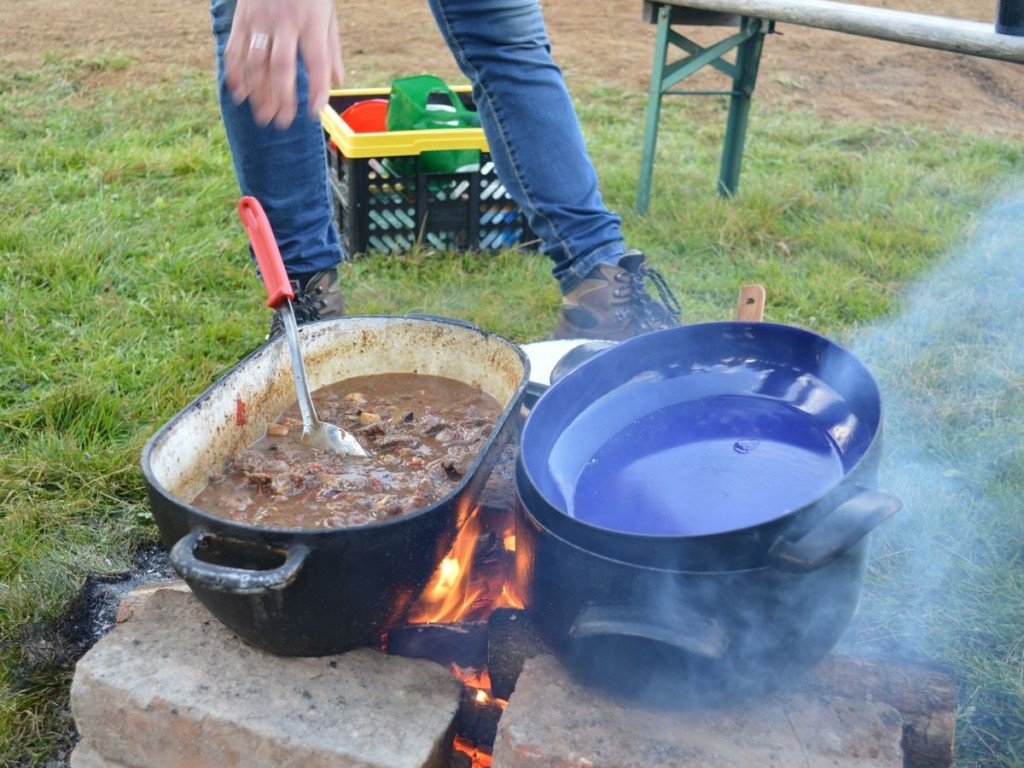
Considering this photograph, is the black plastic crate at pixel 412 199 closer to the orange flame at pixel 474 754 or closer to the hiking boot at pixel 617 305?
the hiking boot at pixel 617 305

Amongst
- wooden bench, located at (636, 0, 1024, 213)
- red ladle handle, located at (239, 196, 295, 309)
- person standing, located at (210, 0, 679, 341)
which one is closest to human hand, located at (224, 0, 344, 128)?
red ladle handle, located at (239, 196, 295, 309)

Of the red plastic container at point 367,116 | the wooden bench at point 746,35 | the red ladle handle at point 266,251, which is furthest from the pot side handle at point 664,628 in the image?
the red plastic container at point 367,116

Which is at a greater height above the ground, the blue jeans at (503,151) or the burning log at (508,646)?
the blue jeans at (503,151)

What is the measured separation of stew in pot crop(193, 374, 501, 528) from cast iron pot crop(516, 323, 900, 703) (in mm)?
261

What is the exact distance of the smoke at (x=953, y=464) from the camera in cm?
200

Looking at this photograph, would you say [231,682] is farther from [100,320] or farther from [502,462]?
[100,320]

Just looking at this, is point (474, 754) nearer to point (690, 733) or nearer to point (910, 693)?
point (690, 733)

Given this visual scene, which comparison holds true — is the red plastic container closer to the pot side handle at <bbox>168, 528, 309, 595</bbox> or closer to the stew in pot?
the stew in pot

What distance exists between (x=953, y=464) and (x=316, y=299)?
1.67m

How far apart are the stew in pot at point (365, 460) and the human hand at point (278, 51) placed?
2.13ft

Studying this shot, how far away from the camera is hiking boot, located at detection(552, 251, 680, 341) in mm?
2670

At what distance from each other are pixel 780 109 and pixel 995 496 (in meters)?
4.11

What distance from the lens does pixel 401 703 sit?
1563 millimetres

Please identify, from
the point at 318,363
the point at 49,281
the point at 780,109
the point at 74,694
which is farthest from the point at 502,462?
the point at 780,109
